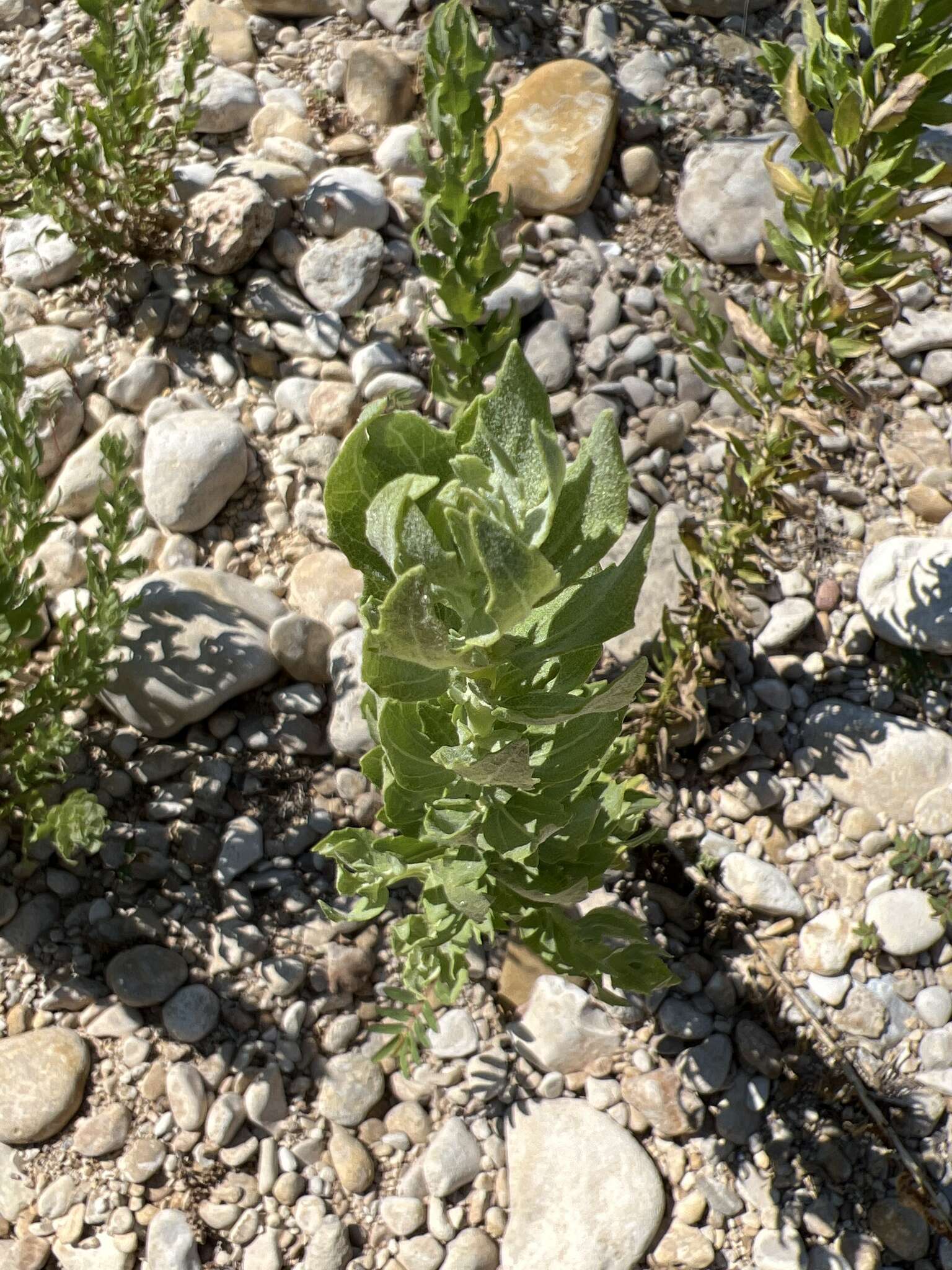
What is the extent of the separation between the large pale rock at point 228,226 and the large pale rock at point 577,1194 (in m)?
2.62

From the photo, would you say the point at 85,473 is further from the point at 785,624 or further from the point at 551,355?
the point at 785,624

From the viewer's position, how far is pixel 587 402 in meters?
3.40

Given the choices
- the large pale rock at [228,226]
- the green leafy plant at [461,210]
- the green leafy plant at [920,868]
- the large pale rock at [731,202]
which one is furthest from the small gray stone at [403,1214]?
the large pale rock at [731,202]

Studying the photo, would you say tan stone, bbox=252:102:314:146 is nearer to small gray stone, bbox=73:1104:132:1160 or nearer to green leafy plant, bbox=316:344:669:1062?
green leafy plant, bbox=316:344:669:1062

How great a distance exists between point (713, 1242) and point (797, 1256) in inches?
7.4

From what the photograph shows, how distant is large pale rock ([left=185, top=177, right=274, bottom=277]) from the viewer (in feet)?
11.4

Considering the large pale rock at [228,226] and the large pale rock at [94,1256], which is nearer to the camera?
the large pale rock at [94,1256]

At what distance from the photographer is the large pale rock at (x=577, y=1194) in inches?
98.2

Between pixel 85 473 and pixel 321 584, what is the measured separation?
2.52 ft

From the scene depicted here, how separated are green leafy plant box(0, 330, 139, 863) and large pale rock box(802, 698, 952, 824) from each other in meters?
1.88

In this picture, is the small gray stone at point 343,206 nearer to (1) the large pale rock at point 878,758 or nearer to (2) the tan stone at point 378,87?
(2) the tan stone at point 378,87

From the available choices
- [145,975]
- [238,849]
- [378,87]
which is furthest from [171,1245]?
[378,87]

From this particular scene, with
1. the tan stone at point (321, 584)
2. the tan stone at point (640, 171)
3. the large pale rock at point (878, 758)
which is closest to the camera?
the large pale rock at point (878, 758)

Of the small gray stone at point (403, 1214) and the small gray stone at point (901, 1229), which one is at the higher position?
the small gray stone at point (403, 1214)
